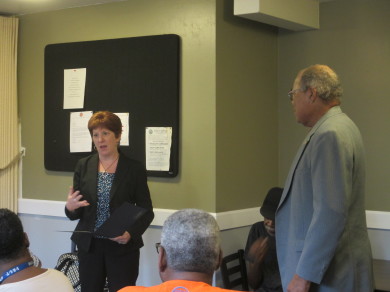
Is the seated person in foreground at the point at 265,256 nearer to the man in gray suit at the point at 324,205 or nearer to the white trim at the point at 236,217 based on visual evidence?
the white trim at the point at 236,217

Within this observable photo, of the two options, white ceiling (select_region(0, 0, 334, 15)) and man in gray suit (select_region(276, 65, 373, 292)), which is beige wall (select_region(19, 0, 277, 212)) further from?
man in gray suit (select_region(276, 65, 373, 292))

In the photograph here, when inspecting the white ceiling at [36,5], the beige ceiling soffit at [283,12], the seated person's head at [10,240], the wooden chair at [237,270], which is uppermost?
the white ceiling at [36,5]

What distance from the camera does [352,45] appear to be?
3.95 m

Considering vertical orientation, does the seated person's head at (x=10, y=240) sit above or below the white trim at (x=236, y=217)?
above

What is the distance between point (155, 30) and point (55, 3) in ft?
2.73

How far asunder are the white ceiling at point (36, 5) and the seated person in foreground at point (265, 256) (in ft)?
6.01

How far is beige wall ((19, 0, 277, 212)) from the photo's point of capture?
3.62 m

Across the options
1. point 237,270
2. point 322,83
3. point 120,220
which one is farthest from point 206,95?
point 322,83

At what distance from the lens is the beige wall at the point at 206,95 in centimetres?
362

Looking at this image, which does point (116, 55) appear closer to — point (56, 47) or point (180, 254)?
point (56, 47)

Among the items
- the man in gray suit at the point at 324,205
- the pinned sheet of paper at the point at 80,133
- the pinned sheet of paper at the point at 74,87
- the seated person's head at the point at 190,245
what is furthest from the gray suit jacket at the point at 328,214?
the pinned sheet of paper at the point at 74,87

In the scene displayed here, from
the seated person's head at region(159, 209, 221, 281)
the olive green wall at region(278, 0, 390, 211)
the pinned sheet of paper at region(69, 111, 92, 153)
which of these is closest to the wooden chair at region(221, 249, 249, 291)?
the olive green wall at region(278, 0, 390, 211)

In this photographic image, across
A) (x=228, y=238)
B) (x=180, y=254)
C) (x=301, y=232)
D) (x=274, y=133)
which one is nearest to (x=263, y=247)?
(x=228, y=238)

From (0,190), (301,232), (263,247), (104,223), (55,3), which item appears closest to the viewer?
(301,232)
